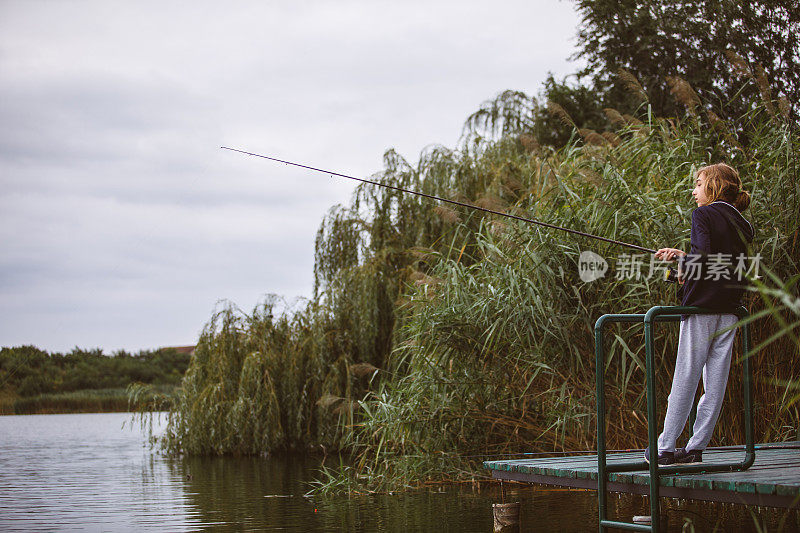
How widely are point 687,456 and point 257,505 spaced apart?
470 centimetres

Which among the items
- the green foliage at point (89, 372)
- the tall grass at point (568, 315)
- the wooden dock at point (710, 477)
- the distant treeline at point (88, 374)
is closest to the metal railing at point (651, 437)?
the wooden dock at point (710, 477)

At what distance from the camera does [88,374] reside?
22359 millimetres

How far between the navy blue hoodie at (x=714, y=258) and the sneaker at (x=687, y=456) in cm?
64

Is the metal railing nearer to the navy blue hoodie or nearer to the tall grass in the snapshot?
the navy blue hoodie

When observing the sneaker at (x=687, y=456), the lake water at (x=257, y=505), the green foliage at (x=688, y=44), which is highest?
the green foliage at (x=688, y=44)

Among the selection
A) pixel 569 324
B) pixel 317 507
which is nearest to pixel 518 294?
pixel 569 324

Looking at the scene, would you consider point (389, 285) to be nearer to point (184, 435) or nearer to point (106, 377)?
point (184, 435)

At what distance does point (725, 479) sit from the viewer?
11.0ft

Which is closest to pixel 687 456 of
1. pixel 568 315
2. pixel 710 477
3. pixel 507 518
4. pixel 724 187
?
pixel 710 477

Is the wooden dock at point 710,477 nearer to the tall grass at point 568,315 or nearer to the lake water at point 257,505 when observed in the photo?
the lake water at point 257,505

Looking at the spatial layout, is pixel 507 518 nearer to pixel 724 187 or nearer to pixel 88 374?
pixel 724 187

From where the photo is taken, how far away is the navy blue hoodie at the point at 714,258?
361 cm

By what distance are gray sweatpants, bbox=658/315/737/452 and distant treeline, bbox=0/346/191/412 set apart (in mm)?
16820

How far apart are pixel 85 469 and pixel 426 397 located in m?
6.53
